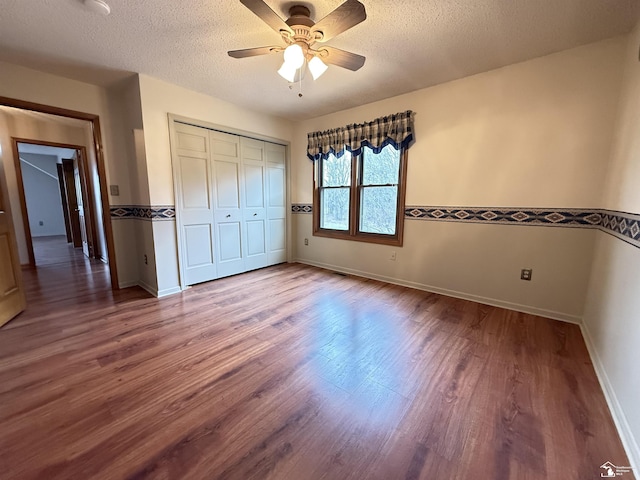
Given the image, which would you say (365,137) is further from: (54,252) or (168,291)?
(54,252)

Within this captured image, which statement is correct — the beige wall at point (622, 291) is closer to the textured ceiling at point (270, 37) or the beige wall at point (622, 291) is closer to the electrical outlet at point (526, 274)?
the electrical outlet at point (526, 274)

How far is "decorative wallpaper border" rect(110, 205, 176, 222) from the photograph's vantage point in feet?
9.40

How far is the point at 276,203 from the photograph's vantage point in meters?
4.21

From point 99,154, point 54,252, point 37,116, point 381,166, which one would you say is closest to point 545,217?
point 381,166

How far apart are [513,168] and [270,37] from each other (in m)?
2.45

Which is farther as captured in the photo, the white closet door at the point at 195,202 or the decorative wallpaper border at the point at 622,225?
the white closet door at the point at 195,202

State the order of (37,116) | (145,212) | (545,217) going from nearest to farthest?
1. (545,217)
2. (145,212)
3. (37,116)

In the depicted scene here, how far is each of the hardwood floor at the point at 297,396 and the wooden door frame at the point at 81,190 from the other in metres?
2.70

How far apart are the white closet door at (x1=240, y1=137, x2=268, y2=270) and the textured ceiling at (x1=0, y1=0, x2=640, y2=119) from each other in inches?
40.6

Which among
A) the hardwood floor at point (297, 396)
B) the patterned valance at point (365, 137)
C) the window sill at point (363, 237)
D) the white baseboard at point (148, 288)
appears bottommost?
the hardwood floor at point (297, 396)

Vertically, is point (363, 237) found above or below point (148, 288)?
above

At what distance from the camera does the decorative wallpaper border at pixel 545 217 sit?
5.09ft

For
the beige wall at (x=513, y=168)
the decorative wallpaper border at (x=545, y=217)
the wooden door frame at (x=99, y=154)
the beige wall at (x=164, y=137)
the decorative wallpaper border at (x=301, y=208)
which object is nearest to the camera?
the decorative wallpaper border at (x=545, y=217)

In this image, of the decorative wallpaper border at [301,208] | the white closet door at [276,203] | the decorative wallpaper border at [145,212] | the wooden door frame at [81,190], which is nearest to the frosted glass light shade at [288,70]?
the decorative wallpaper border at [145,212]
